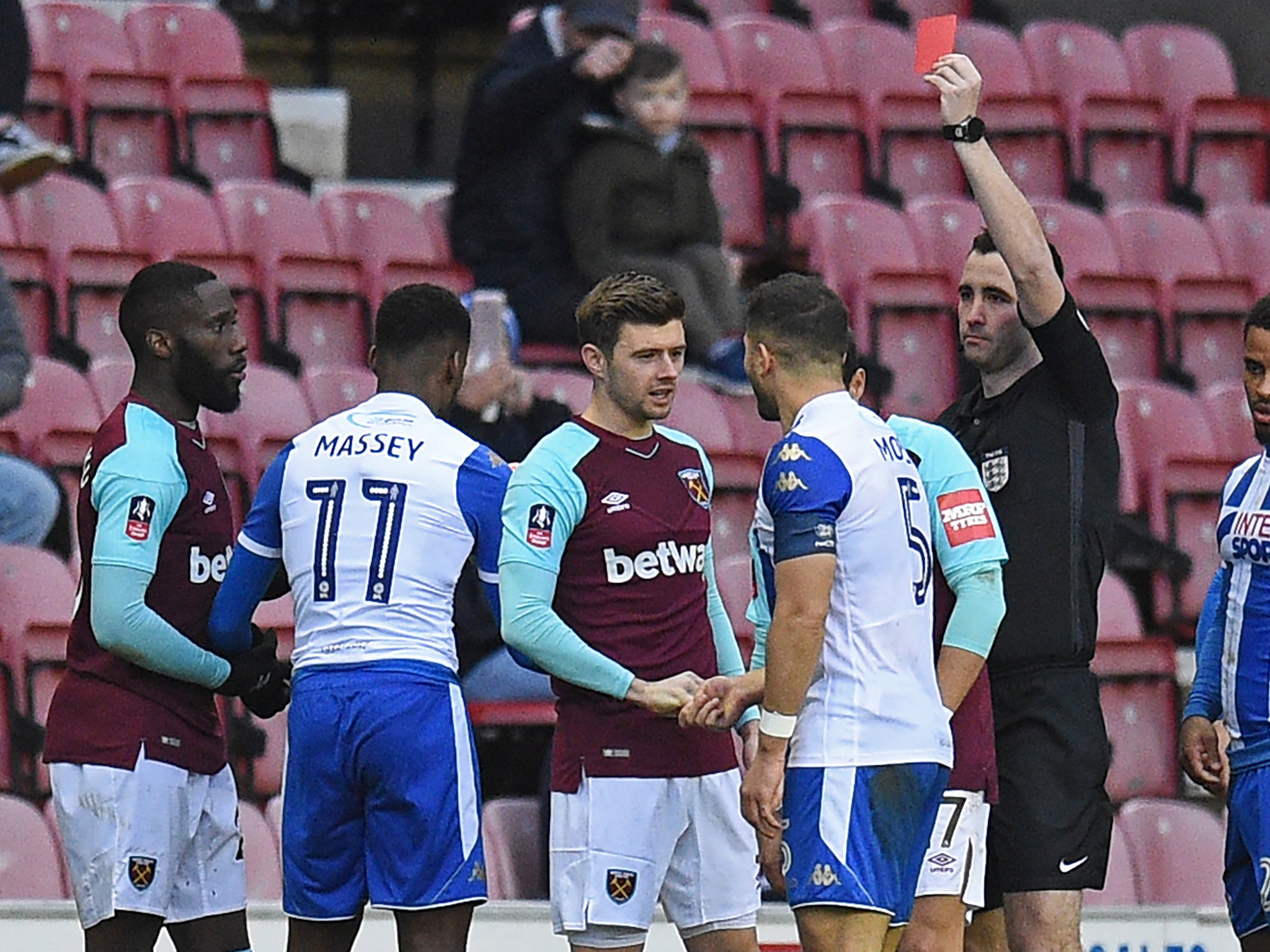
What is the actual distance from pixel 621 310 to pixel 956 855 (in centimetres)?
142

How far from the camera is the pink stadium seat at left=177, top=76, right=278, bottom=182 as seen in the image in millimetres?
10242

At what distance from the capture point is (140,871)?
5.18 meters

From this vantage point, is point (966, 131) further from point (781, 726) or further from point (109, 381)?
point (109, 381)

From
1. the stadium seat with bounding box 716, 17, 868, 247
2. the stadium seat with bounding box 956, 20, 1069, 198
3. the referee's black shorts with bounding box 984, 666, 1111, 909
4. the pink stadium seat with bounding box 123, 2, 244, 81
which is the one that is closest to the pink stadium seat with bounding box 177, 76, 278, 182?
the pink stadium seat with bounding box 123, 2, 244, 81

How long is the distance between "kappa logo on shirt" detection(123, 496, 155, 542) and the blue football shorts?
1.59 feet

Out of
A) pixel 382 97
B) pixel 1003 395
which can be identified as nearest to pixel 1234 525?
pixel 1003 395

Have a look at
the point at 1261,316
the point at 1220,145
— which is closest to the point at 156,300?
the point at 1261,316

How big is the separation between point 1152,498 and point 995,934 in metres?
3.97

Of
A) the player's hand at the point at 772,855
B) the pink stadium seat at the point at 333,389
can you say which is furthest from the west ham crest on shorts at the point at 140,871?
the pink stadium seat at the point at 333,389

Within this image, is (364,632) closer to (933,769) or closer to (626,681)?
(626,681)

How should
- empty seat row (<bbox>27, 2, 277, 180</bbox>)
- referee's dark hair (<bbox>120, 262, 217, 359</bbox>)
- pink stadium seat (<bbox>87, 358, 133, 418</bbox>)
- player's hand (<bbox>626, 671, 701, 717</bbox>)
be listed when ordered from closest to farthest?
player's hand (<bbox>626, 671, 701, 717</bbox>)
referee's dark hair (<bbox>120, 262, 217, 359</bbox>)
pink stadium seat (<bbox>87, 358, 133, 418</bbox>)
empty seat row (<bbox>27, 2, 277, 180</bbox>)

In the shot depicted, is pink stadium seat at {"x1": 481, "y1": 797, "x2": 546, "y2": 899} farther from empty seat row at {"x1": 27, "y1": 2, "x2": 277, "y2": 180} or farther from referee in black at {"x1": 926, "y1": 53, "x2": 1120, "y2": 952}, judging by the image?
empty seat row at {"x1": 27, "y1": 2, "x2": 277, "y2": 180}

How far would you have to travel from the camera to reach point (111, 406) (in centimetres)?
831

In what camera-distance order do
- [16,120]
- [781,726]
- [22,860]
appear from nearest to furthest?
[781,726]
[22,860]
[16,120]
